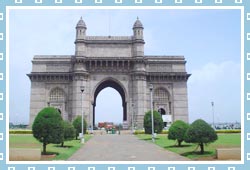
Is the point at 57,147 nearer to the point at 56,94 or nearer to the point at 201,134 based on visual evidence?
the point at 201,134

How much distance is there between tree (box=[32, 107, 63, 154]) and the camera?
63.4 feet

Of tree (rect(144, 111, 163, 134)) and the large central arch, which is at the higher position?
the large central arch

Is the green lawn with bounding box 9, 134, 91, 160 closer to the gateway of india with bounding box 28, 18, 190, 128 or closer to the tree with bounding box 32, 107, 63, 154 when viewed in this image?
the tree with bounding box 32, 107, 63, 154

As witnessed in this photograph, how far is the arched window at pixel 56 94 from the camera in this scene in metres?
56.2

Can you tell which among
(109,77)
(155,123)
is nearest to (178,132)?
(155,123)

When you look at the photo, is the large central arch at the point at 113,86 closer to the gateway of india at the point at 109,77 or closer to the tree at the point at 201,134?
the gateway of india at the point at 109,77

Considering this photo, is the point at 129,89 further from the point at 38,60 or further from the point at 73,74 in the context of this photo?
the point at 38,60

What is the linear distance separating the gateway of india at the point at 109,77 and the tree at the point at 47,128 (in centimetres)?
3386

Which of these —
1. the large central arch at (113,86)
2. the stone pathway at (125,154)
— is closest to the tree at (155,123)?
the stone pathway at (125,154)

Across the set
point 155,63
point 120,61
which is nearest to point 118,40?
point 120,61

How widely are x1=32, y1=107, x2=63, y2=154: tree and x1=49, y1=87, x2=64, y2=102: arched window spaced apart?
36.8 metres

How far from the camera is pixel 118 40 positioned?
5669 cm

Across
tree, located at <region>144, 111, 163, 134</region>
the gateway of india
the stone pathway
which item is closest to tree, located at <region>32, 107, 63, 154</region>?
the stone pathway
